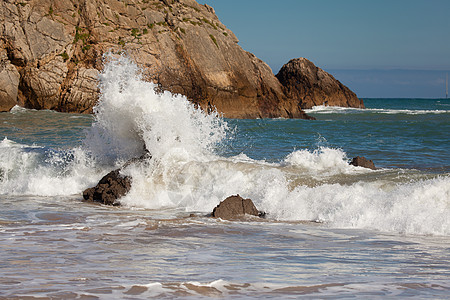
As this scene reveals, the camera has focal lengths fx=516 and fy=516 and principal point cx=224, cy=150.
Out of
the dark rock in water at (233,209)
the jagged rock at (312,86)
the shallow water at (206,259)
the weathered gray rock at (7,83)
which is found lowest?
the shallow water at (206,259)

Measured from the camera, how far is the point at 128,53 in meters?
28.8

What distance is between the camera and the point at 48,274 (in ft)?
13.6

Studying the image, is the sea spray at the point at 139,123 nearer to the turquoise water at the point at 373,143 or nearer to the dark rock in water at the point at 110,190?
the dark rock in water at the point at 110,190

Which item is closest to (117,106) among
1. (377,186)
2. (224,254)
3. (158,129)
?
(158,129)

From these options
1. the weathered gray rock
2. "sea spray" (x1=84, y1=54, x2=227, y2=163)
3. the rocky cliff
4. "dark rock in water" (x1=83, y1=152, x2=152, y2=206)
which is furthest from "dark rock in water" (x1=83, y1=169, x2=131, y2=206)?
the rocky cliff

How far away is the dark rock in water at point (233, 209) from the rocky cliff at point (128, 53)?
69.1ft

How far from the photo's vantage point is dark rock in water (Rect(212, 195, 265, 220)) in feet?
23.8

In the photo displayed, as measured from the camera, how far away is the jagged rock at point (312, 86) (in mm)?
50594

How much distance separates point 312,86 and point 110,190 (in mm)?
44127

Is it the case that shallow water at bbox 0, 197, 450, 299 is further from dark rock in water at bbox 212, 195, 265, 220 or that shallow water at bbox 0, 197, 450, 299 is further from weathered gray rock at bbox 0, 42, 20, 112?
weathered gray rock at bbox 0, 42, 20, 112

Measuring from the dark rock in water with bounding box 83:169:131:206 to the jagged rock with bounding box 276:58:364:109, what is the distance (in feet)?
139

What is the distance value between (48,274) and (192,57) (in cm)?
2711

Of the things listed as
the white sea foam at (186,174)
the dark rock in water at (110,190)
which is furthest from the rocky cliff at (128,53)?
the dark rock in water at (110,190)

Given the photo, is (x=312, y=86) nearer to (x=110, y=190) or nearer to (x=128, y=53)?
(x=128, y=53)
